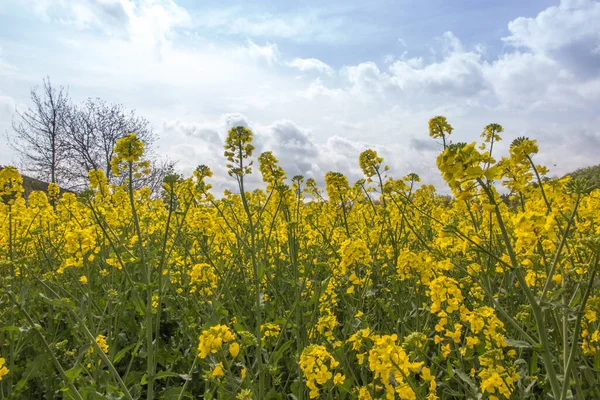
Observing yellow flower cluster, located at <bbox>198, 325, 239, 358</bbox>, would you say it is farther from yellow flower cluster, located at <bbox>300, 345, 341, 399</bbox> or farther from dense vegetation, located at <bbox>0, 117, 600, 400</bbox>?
yellow flower cluster, located at <bbox>300, 345, 341, 399</bbox>

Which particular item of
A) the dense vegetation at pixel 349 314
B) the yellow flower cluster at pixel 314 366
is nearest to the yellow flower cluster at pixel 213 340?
the dense vegetation at pixel 349 314

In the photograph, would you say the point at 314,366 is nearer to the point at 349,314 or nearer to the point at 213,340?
the point at 213,340

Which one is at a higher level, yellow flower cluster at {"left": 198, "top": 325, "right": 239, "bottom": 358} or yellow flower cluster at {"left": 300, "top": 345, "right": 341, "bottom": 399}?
yellow flower cluster at {"left": 198, "top": 325, "right": 239, "bottom": 358}

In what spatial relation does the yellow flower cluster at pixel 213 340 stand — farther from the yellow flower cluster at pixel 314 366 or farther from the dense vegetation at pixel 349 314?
the yellow flower cluster at pixel 314 366

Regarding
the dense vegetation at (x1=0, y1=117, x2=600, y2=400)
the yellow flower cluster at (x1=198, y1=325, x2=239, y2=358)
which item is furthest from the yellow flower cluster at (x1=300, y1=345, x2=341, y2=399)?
the yellow flower cluster at (x1=198, y1=325, x2=239, y2=358)

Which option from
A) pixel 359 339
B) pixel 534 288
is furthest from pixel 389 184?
pixel 359 339

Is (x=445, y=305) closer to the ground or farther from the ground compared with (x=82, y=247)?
closer to the ground

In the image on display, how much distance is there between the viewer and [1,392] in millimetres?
3160

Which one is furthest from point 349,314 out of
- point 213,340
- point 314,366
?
point 213,340

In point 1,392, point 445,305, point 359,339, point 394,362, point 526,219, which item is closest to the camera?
point 526,219

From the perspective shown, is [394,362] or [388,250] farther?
[388,250]

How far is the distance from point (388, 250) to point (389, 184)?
39.1 inches

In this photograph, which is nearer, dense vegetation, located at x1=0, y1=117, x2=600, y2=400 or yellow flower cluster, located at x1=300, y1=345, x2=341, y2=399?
dense vegetation, located at x1=0, y1=117, x2=600, y2=400

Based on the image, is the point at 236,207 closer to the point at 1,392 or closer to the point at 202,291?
the point at 202,291
